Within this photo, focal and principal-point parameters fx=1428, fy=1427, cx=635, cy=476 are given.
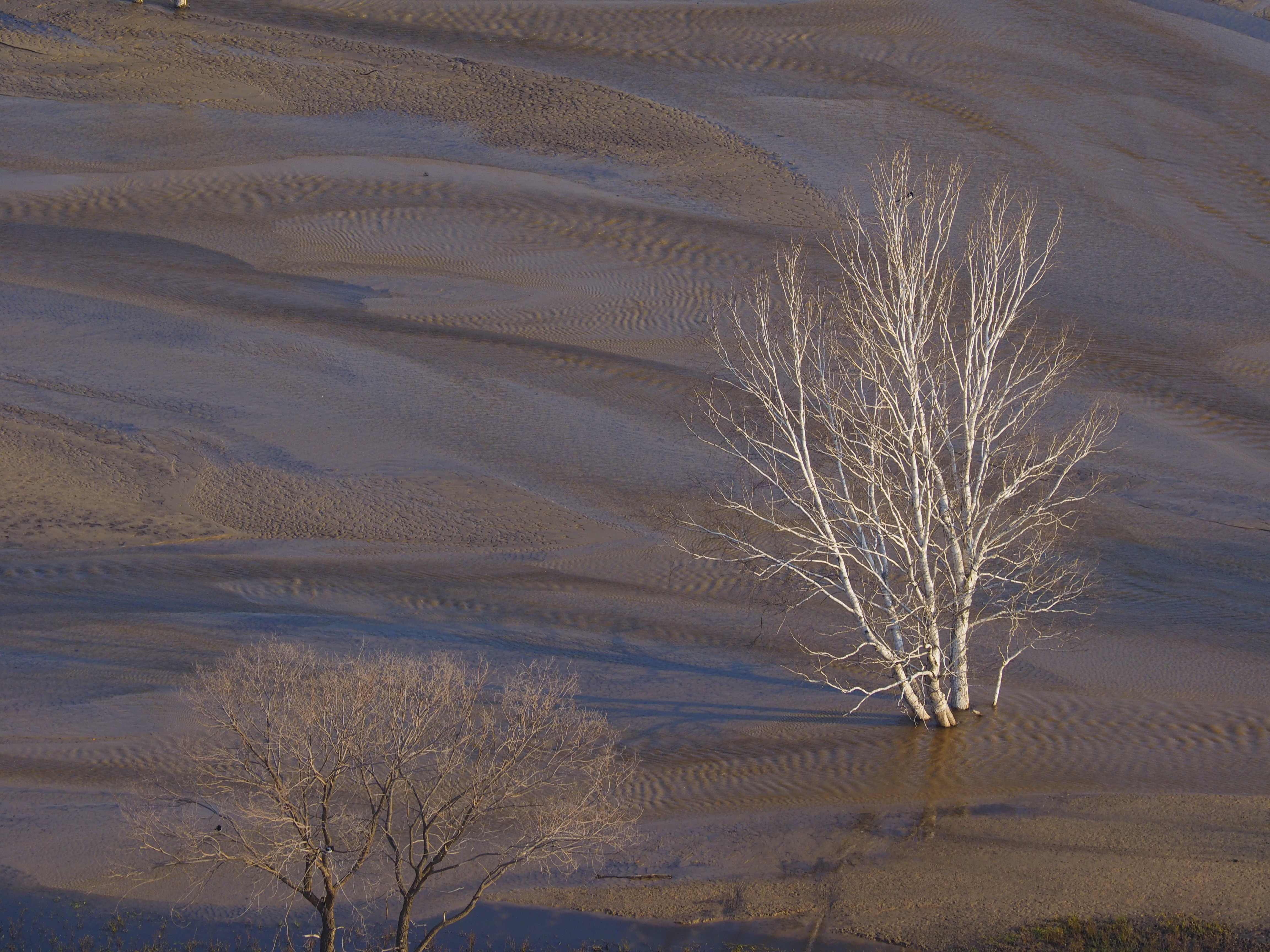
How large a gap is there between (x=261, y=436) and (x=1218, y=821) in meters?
15.8

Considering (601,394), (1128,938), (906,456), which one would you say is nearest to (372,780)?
(906,456)

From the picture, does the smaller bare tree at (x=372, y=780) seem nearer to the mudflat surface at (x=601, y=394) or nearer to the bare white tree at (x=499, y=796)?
the bare white tree at (x=499, y=796)

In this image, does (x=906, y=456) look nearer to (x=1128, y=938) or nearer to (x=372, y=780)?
(x=1128, y=938)

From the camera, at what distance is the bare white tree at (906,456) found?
52.7 ft

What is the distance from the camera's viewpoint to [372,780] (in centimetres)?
1569

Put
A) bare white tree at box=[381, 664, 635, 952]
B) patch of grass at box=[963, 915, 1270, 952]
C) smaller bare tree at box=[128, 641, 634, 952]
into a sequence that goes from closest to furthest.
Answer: smaller bare tree at box=[128, 641, 634, 952]
bare white tree at box=[381, 664, 635, 952]
patch of grass at box=[963, 915, 1270, 952]

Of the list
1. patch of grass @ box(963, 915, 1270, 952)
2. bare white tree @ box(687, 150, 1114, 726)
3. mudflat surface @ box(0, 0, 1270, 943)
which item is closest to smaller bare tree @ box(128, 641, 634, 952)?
mudflat surface @ box(0, 0, 1270, 943)

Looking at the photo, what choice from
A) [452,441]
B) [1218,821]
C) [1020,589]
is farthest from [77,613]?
[1218,821]

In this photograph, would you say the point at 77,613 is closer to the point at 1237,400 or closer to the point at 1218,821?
the point at 1218,821

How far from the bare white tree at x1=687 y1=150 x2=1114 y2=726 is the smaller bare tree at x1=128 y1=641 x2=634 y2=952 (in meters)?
3.39

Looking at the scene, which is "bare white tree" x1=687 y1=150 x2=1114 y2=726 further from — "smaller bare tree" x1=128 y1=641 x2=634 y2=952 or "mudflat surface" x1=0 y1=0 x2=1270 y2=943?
"smaller bare tree" x1=128 y1=641 x2=634 y2=952

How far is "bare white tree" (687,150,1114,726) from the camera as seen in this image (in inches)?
632

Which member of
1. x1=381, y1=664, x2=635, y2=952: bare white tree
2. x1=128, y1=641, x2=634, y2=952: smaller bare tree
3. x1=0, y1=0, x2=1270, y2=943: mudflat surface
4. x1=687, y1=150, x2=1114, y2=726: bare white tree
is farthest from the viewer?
x1=0, y1=0, x2=1270, y2=943: mudflat surface

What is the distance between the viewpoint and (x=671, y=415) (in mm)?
25047
